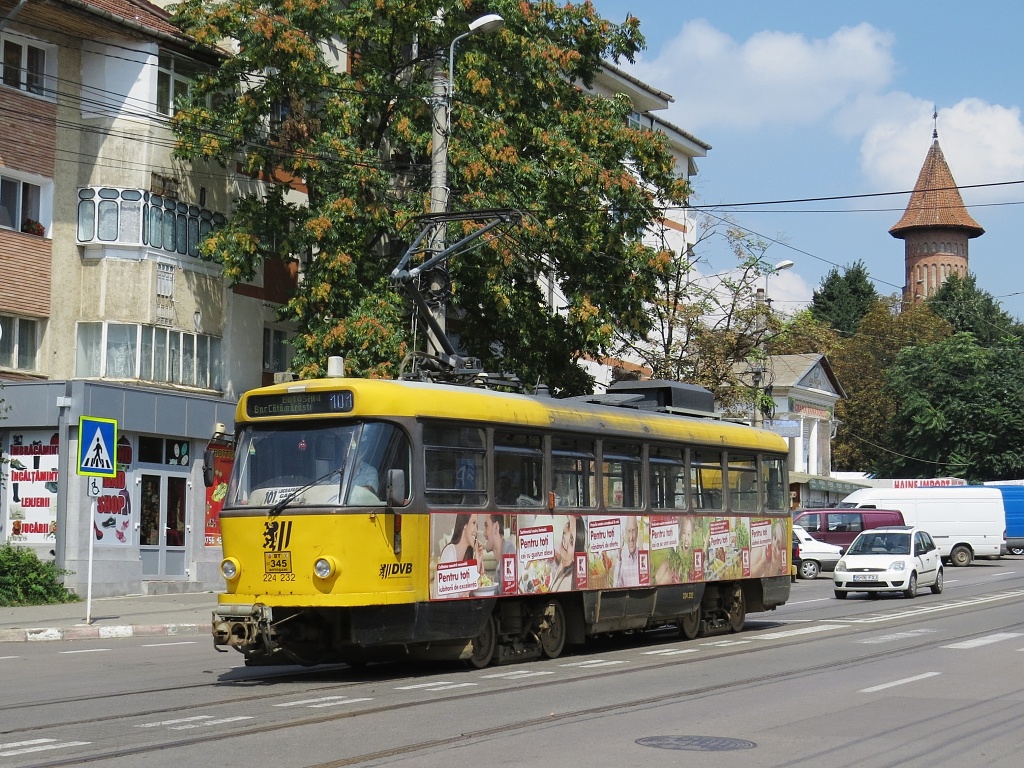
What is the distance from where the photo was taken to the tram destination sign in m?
13.8

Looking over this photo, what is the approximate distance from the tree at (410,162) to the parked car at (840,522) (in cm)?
1567

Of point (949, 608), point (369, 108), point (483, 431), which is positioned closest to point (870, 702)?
point (483, 431)

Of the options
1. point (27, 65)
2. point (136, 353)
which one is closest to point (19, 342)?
point (136, 353)

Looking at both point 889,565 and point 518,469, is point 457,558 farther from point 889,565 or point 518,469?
point 889,565

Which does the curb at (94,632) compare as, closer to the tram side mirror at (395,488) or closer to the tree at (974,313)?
the tram side mirror at (395,488)

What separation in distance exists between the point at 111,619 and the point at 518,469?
10.0m

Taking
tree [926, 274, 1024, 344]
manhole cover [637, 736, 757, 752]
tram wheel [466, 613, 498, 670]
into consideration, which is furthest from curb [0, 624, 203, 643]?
tree [926, 274, 1024, 344]

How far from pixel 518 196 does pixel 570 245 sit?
1.54 m

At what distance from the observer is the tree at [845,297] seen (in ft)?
338

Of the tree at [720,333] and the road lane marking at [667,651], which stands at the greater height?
the tree at [720,333]

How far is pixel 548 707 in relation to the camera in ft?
37.9

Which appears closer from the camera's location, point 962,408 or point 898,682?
point 898,682

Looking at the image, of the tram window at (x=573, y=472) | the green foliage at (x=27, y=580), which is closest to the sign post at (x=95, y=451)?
the green foliage at (x=27, y=580)

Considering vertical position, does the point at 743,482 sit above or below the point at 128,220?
below
